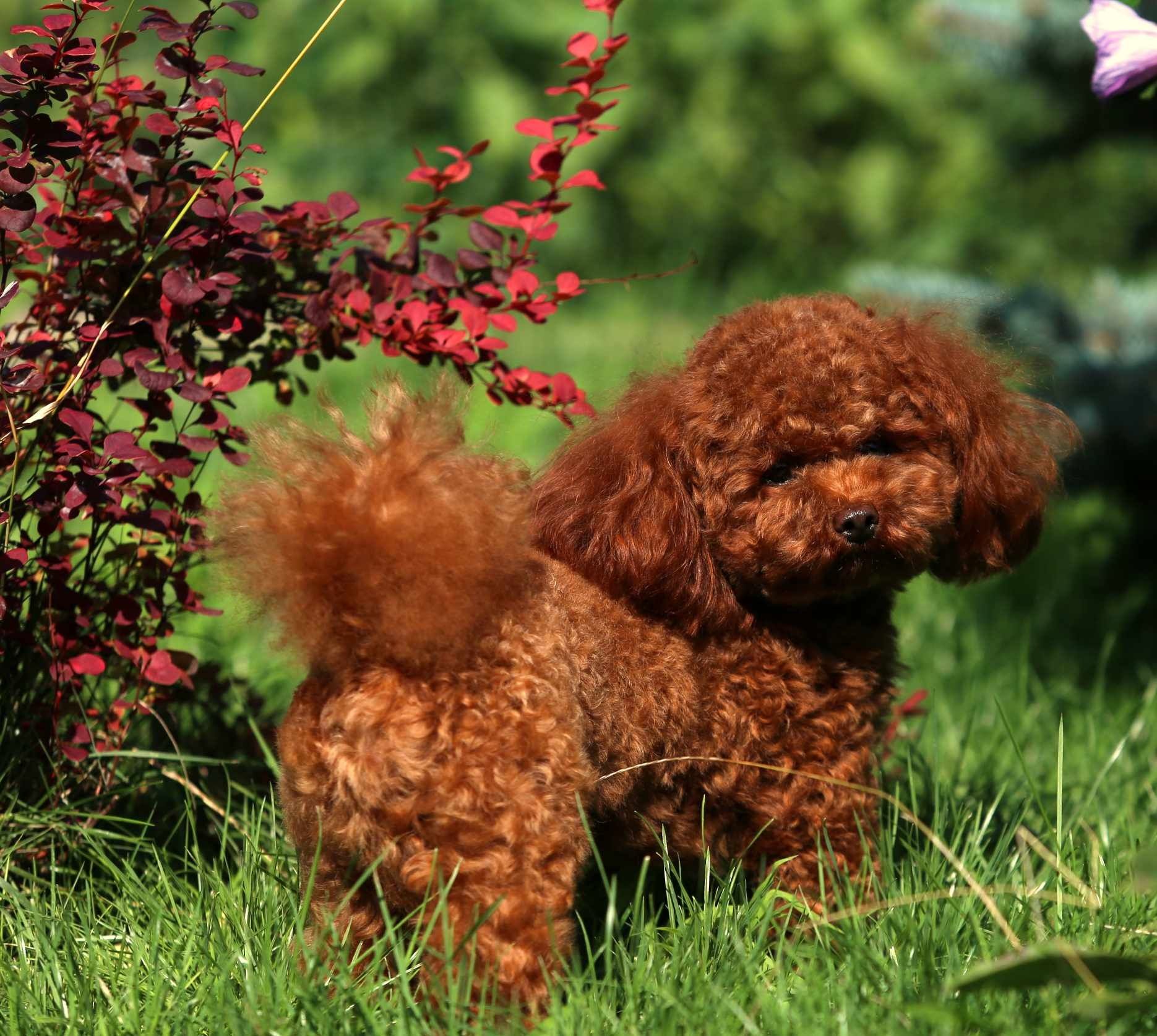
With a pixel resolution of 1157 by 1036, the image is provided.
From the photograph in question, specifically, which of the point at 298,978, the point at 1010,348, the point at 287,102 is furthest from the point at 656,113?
the point at 298,978

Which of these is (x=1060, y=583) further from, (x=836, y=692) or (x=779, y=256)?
(x=779, y=256)

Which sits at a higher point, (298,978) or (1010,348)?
(1010,348)

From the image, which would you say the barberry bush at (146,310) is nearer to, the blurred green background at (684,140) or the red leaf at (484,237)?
the red leaf at (484,237)

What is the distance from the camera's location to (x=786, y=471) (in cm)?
211

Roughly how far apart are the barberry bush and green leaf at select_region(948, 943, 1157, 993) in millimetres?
1309

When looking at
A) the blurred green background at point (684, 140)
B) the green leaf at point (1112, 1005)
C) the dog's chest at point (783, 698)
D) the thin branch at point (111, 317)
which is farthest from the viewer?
the blurred green background at point (684, 140)

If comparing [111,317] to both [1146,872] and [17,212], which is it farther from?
[1146,872]

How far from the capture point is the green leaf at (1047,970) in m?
1.53

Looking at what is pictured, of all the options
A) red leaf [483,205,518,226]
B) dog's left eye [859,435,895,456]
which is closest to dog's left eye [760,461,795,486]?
dog's left eye [859,435,895,456]

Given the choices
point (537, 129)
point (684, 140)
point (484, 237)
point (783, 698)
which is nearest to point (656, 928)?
point (783, 698)

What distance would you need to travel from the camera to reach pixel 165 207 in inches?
Answer: 86.6

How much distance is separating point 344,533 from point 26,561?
686mm

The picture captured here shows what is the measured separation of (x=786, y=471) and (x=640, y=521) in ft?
0.85

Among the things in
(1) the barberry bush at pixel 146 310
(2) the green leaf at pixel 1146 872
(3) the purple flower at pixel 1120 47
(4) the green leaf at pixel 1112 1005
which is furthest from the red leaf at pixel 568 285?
(4) the green leaf at pixel 1112 1005
